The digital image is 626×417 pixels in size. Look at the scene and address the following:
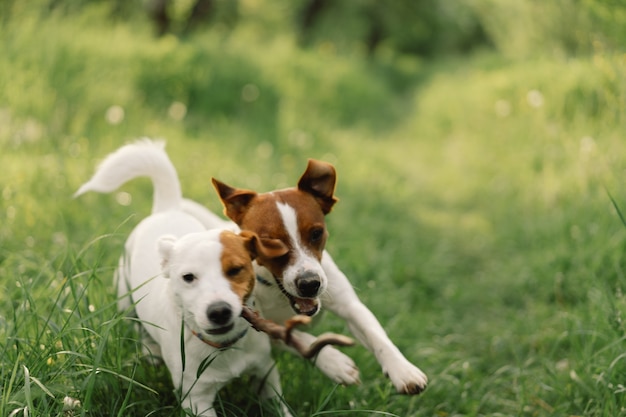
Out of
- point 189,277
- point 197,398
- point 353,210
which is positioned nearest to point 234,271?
point 189,277

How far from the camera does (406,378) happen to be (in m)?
2.36

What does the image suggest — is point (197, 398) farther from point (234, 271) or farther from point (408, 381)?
point (408, 381)

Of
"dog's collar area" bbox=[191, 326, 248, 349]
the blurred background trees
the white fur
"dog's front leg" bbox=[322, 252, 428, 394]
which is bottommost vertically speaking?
the blurred background trees

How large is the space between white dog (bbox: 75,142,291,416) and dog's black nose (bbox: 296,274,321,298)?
164 millimetres

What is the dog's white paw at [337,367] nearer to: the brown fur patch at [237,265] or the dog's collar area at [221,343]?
the dog's collar area at [221,343]

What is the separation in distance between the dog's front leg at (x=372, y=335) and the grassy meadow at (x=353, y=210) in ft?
0.76

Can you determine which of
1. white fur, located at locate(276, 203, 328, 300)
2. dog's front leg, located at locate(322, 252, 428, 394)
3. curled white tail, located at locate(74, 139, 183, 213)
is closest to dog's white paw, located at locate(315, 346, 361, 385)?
dog's front leg, located at locate(322, 252, 428, 394)

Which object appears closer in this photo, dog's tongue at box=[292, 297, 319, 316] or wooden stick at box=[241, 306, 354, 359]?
wooden stick at box=[241, 306, 354, 359]

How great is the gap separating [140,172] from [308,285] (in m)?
1.20

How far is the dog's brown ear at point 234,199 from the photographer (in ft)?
8.61

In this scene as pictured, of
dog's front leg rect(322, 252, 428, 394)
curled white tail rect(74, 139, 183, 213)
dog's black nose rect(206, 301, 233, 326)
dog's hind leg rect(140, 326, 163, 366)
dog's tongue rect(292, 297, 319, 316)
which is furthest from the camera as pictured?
curled white tail rect(74, 139, 183, 213)

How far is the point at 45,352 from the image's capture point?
232cm

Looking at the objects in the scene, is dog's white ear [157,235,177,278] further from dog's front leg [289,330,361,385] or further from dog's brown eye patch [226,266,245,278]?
dog's front leg [289,330,361,385]

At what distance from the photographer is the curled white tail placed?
9.93 feet
